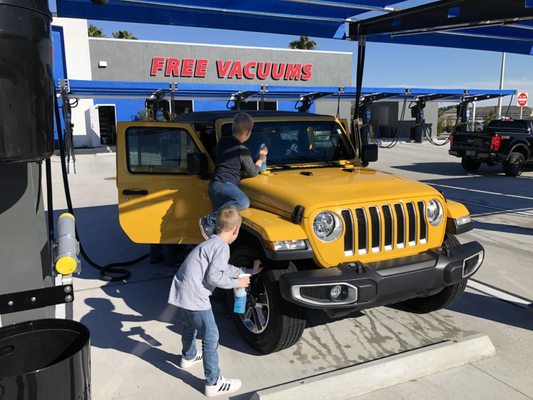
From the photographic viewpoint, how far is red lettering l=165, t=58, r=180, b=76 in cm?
2720

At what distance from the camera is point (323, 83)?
31.6 meters

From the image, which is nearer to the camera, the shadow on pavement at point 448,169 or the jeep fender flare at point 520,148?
the jeep fender flare at point 520,148

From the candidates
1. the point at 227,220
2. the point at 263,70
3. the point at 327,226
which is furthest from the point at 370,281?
the point at 263,70

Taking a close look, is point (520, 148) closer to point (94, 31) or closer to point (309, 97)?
point (309, 97)

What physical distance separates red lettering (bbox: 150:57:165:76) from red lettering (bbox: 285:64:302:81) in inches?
328

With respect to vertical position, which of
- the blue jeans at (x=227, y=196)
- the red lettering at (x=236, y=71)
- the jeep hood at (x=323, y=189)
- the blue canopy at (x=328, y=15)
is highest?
the red lettering at (x=236, y=71)

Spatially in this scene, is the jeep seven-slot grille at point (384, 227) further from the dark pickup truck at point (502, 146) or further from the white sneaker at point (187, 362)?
the dark pickup truck at point (502, 146)

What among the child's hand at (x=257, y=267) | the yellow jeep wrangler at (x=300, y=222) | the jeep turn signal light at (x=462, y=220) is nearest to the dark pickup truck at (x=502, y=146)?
the yellow jeep wrangler at (x=300, y=222)

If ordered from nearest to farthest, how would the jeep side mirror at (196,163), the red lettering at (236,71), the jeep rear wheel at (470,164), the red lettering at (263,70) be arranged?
1. the jeep side mirror at (196,163)
2. the jeep rear wheel at (470,164)
3. the red lettering at (236,71)
4. the red lettering at (263,70)

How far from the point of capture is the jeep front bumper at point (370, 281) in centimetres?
317

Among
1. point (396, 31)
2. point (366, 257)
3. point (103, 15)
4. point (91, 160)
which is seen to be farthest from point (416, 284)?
point (91, 160)

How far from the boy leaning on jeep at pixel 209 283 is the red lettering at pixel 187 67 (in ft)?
85.9

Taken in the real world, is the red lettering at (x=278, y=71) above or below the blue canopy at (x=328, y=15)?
above

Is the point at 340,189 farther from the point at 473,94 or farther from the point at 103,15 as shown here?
the point at 473,94
